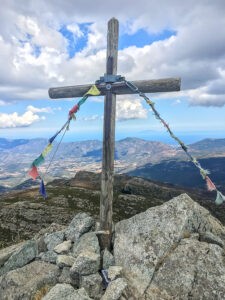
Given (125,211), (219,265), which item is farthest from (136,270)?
(125,211)

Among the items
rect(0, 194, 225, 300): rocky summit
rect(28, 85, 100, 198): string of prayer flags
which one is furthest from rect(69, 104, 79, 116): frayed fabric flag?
rect(0, 194, 225, 300): rocky summit

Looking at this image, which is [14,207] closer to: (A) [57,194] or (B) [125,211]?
(A) [57,194]

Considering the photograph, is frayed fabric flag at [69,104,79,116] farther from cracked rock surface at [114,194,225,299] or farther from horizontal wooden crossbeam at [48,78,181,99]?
cracked rock surface at [114,194,225,299]

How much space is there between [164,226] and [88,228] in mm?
4122

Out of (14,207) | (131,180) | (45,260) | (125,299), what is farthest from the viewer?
(131,180)

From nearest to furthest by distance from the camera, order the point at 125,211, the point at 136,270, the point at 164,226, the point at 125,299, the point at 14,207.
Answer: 1. the point at 125,299
2. the point at 136,270
3. the point at 164,226
4. the point at 14,207
5. the point at 125,211

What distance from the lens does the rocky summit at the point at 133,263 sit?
12922mm

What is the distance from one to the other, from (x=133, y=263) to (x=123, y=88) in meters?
7.89

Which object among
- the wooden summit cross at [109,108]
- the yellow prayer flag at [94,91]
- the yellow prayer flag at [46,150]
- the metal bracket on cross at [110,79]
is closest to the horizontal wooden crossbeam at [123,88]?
the wooden summit cross at [109,108]

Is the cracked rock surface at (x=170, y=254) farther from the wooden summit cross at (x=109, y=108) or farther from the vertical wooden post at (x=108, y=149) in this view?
the wooden summit cross at (x=109, y=108)

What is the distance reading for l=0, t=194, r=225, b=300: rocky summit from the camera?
509 inches

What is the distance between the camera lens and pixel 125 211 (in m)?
80.8

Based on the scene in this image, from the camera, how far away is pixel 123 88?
15.6 metres

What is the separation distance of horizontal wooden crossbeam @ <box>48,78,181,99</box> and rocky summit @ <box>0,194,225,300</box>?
5.35 metres
